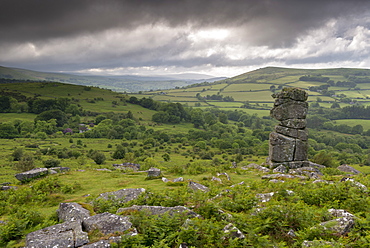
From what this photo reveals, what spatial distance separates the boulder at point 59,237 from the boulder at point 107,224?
52cm

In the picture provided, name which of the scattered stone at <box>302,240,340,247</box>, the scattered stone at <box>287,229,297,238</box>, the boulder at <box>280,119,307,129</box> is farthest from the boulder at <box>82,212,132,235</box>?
the boulder at <box>280,119,307,129</box>

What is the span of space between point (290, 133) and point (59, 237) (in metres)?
30.8

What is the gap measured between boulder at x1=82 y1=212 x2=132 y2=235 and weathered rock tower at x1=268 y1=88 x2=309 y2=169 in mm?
26253

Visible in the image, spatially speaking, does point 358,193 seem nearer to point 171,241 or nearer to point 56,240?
point 171,241

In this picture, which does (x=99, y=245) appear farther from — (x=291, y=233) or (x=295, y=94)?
(x=295, y=94)

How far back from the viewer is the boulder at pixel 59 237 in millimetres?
8375

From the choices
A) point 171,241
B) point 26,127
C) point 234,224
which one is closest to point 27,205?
point 171,241

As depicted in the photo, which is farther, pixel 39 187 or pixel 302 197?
pixel 39 187

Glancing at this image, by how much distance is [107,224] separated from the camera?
9.76 meters

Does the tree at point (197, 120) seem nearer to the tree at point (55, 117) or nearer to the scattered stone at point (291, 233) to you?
the tree at point (55, 117)

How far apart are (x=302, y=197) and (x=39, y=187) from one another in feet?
67.2

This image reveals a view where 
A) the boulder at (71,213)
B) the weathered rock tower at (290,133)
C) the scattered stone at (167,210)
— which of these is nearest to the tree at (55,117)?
the weathered rock tower at (290,133)

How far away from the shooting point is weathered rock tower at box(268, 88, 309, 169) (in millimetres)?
30953

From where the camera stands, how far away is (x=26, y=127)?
117m
